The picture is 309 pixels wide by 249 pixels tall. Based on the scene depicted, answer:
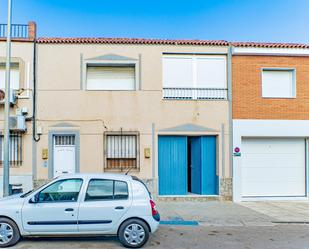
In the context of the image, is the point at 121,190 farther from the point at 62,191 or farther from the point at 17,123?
the point at 17,123

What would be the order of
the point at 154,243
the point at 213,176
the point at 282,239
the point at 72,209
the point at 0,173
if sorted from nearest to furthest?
1. the point at 72,209
2. the point at 154,243
3. the point at 282,239
4. the point at 0,173
5. the point at 213,176

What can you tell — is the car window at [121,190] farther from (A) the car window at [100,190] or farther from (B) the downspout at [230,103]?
(B) the downspout at [230,103]

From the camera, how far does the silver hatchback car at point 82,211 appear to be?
18.9 feet

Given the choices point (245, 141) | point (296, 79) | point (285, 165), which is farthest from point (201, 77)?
point (285, 165)

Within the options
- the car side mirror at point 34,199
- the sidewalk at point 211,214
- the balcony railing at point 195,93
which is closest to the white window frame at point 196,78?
the balcony railing at point 195,93

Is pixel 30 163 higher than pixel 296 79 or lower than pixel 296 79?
lower

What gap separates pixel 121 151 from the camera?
37.5 feet

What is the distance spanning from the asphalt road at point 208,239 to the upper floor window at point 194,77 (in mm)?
5705

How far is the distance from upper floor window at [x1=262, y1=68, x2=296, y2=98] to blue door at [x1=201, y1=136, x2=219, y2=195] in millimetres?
3082

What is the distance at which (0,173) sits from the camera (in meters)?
10.9

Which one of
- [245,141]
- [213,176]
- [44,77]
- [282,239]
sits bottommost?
[282,239]

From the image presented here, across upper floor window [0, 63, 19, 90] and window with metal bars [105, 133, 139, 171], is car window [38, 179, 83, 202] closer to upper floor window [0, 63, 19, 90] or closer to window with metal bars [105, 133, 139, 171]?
window with metal bars [105, 133, 139, 171]

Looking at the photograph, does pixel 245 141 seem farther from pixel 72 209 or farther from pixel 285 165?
pixel 72 209

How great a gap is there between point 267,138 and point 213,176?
2786 mm
